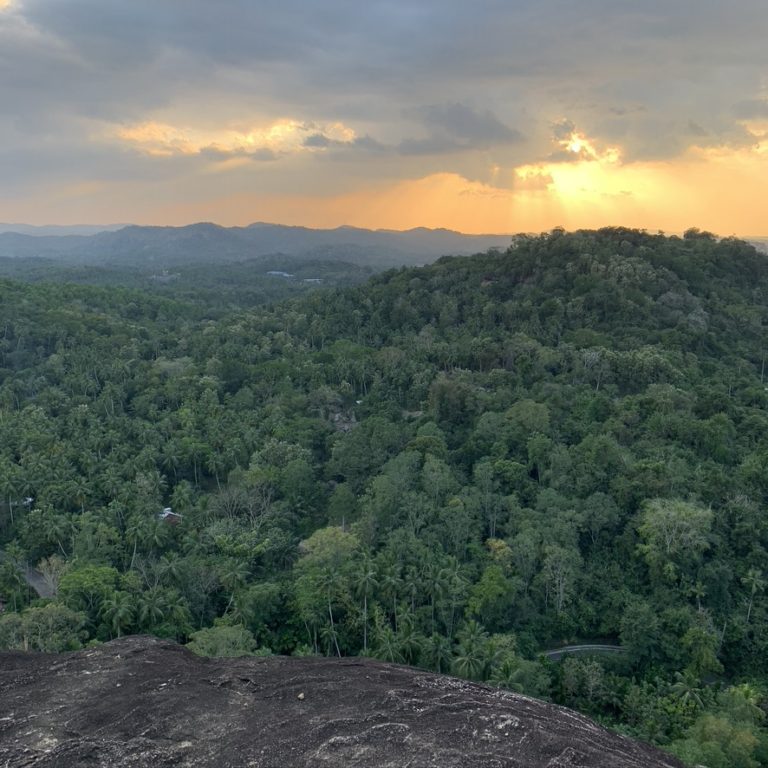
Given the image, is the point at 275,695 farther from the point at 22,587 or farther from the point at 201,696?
the point at 22,587

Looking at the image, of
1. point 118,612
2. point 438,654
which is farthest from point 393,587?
point 118,612

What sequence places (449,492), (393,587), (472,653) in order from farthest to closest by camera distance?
(449,492) < (393,587) < (472,653)

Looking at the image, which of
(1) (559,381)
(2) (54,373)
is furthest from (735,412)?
(2) (54,373)

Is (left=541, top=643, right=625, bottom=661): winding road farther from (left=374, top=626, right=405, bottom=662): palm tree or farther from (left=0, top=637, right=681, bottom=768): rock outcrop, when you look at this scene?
(left=0, top=637, right=681, bottom=768): rock outcrop

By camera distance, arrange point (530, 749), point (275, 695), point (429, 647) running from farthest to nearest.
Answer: point (429, 647) < point (275, 695) < point (530, 749)

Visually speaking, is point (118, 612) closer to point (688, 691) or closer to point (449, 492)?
point (449, 492)

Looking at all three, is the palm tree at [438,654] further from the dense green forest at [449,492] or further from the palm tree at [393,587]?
the palm tree at [393,587]
